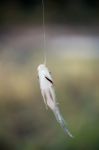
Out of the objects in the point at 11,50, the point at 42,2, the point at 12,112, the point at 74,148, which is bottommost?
the point at 74,148

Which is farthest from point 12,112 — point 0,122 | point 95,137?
point 95,137

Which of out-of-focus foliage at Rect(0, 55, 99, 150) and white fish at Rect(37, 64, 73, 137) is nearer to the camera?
white fish at Rect(37, 64, 73, 137)

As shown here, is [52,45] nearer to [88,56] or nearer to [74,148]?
[88,56]

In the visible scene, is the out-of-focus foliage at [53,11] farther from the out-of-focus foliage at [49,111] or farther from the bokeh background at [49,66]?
the out-of-focus foliage at [49,111]

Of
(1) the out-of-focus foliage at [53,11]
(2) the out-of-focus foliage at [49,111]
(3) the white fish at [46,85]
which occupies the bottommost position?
(2) the out-of-focus foliage at [49,111]

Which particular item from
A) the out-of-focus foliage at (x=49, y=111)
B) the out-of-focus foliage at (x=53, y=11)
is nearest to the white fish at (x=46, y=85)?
the out-of-focus foliage at (x=49, y=111)

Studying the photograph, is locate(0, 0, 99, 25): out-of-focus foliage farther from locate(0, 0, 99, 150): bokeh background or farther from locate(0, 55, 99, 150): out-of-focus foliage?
locate(0, 55, 99, 150): out-of-focus foliage

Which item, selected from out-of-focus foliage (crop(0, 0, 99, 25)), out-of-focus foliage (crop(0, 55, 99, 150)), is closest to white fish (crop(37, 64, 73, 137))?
out-of-focus foliage (crop(0, 55, 99, 150))

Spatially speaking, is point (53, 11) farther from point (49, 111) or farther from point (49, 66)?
point (49, 111)
